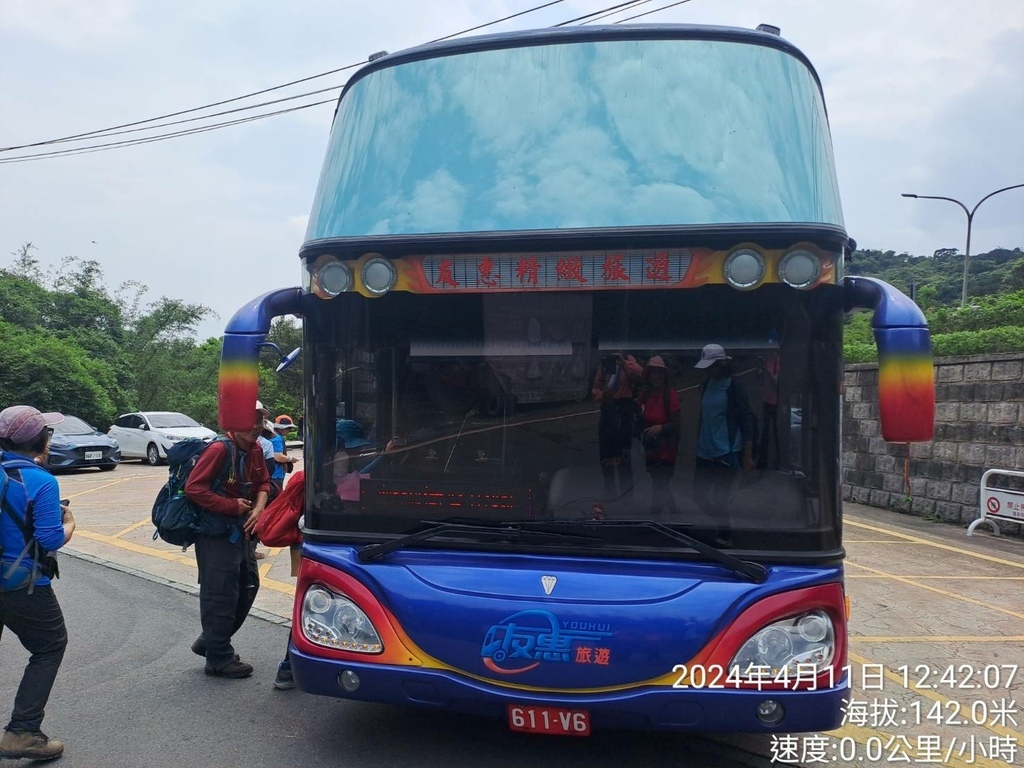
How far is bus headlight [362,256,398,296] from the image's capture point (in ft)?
12.9

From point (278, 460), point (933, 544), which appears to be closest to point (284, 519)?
point (278, 460)

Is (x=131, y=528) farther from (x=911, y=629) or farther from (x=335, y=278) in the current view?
(x=911, y=629)

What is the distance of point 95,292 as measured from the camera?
32.9 metres

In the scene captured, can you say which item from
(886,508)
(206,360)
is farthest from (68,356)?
(886,508)

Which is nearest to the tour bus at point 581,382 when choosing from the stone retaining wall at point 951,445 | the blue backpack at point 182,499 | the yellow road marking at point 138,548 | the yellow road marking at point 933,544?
the blue backpack at point 182,499

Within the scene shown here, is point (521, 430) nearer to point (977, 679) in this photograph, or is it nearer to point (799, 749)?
point (799, 749)

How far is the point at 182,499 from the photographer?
17.6 feet

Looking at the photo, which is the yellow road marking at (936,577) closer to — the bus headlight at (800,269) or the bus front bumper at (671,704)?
the bus front bumper at (671,704)

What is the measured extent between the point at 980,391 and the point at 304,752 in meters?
10.3

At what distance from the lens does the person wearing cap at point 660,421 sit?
12.5 ft

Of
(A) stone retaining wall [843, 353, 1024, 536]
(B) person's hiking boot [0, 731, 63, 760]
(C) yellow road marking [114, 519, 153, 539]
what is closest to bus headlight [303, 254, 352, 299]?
(B) person's hiking boot [0, 731, 63, 760]

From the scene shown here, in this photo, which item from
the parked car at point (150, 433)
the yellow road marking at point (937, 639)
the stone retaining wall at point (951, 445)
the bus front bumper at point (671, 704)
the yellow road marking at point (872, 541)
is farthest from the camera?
the parked car at point (150, 433)
